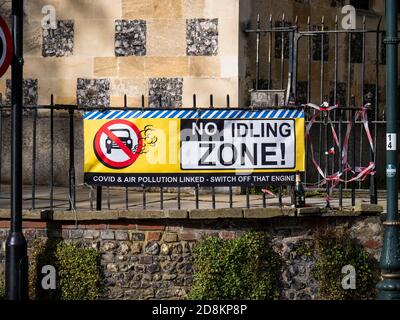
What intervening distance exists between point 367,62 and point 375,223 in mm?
4764

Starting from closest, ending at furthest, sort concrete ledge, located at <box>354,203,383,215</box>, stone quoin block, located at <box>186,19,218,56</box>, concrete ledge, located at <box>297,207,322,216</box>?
concrete ledge, located at <box>297,207,322,216</box>, concrete ledge, located at <box>354,203,383,215</box>, stone quoin block, located at <box>186,19,218,56</box>

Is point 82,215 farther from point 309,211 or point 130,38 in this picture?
point 130,38

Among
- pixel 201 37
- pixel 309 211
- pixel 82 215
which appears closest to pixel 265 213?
pixel 309 211

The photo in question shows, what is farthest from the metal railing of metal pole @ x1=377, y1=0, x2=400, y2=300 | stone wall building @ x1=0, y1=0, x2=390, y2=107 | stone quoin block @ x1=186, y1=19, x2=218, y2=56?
metal pole @ x1=377, y1=0, x2=400, y2=300

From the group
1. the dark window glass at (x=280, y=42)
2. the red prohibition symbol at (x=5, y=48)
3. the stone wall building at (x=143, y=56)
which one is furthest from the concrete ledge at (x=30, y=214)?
the dark window glass at (x=280, y=42)

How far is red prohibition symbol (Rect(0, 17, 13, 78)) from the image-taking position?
393 inches

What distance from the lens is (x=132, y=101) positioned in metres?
13.8

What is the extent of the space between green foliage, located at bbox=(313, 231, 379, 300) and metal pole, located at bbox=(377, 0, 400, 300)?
43.7 inches

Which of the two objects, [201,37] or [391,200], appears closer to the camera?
[391,200]

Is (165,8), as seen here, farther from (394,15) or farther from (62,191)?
(394,15)

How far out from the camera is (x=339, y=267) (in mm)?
11164

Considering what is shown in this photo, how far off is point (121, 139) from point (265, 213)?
1.95 m

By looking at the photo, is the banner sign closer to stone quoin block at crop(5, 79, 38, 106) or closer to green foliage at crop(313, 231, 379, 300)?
green foliage at crop(313, 231, 379, 300)
